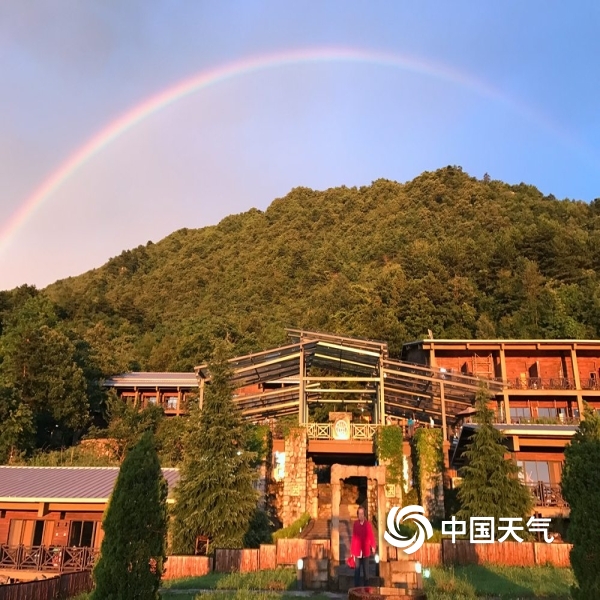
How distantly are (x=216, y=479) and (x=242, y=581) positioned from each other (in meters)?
4.97

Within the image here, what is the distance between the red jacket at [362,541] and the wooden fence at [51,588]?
5803 mm

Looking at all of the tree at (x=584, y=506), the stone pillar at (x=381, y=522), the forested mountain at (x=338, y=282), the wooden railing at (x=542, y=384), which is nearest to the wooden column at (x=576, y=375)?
the wooden railing at (x=542, y=384)

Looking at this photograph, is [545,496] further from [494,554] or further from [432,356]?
[432,356]

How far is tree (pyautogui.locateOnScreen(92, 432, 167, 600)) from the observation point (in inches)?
315

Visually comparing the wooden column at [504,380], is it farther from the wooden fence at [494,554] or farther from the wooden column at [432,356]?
the wooden fence at [494,554]

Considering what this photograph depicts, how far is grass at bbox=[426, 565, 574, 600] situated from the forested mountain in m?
25.4

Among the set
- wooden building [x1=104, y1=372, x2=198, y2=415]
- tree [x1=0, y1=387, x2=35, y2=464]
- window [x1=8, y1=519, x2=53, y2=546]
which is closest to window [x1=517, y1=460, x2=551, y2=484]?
window [x1=8, y1=519, x2=53, y2=546]

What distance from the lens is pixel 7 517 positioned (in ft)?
59.4

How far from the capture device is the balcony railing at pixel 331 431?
22594 millimetres

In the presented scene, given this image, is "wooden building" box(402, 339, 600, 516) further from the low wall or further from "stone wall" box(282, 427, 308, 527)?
the low wall

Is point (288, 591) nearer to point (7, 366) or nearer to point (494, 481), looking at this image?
point (494, 481)

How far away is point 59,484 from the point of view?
18578mm

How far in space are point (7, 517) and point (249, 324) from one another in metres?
33.8

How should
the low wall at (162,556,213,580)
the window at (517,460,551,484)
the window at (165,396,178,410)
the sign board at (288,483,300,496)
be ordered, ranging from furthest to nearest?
the window at (165,396,178,410), the sign board at (288,483,300,496), the window at (517,460,551,484), the low wall at (162,556,213,580)
